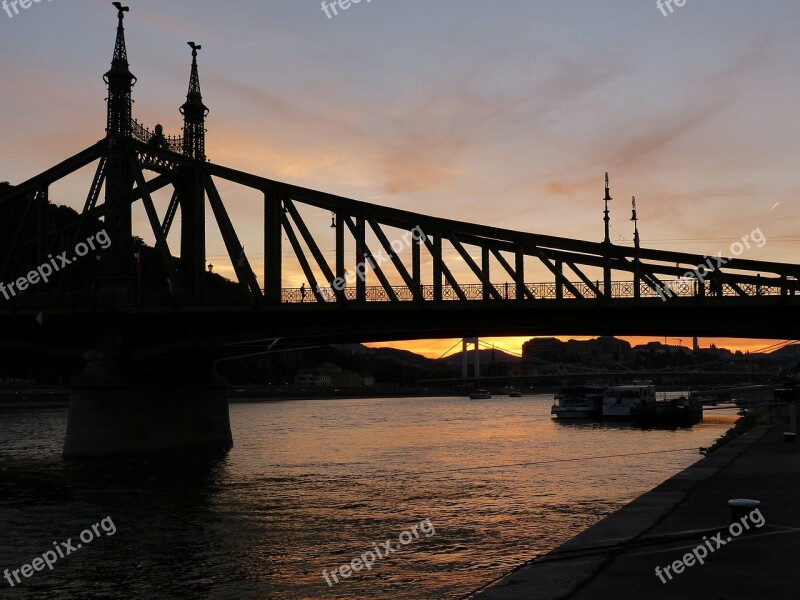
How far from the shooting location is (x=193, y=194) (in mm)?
70875

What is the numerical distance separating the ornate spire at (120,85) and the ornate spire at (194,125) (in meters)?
5.64

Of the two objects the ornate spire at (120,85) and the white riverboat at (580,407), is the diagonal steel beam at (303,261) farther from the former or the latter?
the white riverboat at (580,407)

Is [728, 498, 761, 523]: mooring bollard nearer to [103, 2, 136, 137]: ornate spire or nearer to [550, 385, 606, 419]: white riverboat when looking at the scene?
[103, 2, 136, 137]: ornate spire

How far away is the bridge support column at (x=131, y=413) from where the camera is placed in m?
57.9

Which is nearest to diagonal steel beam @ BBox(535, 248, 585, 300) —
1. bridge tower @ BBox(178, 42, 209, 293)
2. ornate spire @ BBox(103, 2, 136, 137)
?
bridge tower @ BBox(178, 42, 209, 293)

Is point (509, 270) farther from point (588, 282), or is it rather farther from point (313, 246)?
point (313, 246)

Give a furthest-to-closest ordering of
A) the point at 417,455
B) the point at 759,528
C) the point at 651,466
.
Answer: the point at 417,455, the point at 651,466, the point at 759,528

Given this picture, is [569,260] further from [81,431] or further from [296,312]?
[81,431]

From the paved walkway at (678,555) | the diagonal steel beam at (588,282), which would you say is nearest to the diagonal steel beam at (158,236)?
the diagonal steel beam at (588,282)

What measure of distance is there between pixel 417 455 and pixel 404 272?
610 inches

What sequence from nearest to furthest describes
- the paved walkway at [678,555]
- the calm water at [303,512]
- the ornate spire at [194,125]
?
the paved walkway at [678,555], the calm water at [303,512], the ornate spire at [194,125]

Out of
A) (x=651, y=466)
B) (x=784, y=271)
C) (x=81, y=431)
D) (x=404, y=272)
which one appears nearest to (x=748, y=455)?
(x=651, y=466)

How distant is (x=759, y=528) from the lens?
55.7 feet

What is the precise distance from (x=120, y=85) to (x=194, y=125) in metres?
7.59
